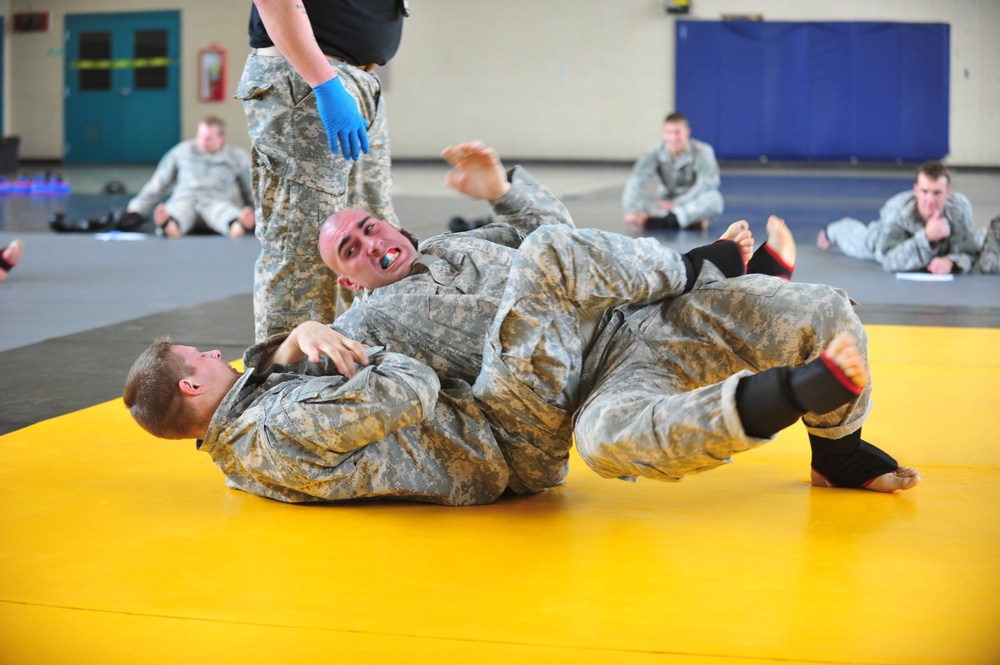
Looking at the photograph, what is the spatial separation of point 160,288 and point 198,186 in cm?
304

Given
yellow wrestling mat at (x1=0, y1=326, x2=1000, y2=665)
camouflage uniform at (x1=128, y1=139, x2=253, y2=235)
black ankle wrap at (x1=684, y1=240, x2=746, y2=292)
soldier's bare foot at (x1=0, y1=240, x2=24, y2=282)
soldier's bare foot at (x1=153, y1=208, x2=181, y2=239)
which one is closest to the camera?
yellow wrestling mat at (x1=0, y1=326, x2=1000, y2=665)

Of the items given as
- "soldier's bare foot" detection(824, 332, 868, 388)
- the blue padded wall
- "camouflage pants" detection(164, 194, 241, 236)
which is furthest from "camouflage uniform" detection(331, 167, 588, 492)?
the blue padded wall

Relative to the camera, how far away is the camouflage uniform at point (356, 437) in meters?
2.26

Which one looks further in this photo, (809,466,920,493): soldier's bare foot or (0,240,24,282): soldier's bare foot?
(0,240,24,282): soldier's bare foot

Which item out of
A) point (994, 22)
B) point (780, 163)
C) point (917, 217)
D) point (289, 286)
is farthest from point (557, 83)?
point (289, 286)

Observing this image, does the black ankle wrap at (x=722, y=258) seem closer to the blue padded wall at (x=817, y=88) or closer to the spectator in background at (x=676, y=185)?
the spectator in background at (x=676, y=185)

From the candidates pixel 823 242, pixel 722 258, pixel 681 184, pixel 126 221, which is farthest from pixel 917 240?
pixel 126 221

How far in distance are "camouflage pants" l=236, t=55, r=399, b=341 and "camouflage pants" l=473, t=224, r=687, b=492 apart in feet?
3.40

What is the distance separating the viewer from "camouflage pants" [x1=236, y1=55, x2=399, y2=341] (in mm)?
3211

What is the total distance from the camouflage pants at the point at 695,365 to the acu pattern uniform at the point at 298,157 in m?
1.12

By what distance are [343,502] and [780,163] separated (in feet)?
56.0

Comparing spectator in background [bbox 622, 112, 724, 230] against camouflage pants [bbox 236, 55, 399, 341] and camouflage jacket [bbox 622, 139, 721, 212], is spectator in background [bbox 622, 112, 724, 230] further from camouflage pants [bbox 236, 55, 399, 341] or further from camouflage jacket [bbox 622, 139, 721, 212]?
camouflage pants [bbox 236, 55, 399, 341]

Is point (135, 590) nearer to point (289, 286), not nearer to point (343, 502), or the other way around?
point (343, 502)

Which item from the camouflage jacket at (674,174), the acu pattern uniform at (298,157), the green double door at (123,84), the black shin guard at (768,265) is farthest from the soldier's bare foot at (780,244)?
the green double door at (123,84)
